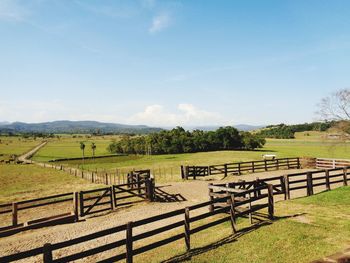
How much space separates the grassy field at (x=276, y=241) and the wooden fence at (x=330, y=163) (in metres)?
19.6

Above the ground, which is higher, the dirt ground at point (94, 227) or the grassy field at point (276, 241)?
the grassy field at point (276, 241)

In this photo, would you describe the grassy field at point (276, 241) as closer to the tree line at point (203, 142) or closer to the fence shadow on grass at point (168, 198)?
the fence shadow on grass at point (168, 198)

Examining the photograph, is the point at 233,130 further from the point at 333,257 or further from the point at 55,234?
the point at 333,257

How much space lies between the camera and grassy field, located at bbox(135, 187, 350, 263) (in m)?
8.67

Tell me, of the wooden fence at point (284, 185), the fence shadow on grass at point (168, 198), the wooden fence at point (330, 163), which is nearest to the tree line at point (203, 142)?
the wooden fence at point (330, 163)

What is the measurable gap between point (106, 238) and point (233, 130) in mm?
81737

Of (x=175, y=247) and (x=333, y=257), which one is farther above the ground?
(x=333, y=257)

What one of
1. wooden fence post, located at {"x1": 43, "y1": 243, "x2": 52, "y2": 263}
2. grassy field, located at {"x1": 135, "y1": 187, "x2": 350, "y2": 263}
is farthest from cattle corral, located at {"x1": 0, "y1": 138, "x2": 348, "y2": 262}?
grassy field, located at {"x1": 135, "y1": 187, "x2": 350, "y2": 263}

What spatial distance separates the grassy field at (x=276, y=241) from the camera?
867cm

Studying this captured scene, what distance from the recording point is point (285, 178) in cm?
1697

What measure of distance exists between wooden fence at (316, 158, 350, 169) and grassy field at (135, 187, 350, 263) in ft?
64.2

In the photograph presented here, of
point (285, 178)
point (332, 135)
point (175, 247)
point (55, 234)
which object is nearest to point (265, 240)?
point (175, 247)

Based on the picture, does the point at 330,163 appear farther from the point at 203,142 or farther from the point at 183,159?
the point at 203,142

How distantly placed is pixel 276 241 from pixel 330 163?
87.7ft
